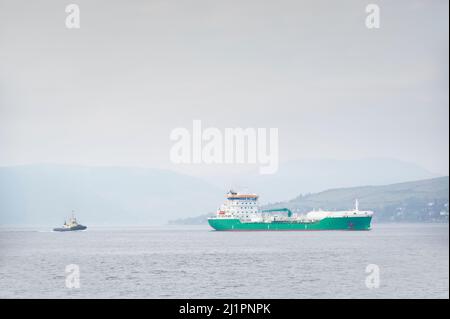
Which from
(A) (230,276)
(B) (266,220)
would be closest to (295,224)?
(B) (266,220)

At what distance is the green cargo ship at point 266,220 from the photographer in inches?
5955

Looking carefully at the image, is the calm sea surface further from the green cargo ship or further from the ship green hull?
the green cargo ship

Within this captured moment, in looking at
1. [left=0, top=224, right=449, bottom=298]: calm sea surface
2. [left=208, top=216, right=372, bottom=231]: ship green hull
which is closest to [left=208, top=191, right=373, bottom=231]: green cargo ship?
[left=208, top=216, right=372, bottom=231]: ship green hull

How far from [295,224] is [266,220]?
21.1 feet

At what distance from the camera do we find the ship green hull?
494ft

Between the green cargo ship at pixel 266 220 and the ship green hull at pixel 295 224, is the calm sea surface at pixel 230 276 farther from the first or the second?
the green cargo ship at pixel 266 220

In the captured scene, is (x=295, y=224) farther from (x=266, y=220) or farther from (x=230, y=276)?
(x=230, y=276)

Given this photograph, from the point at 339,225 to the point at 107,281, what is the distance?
108 meters

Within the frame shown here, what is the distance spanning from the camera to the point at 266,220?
505ft

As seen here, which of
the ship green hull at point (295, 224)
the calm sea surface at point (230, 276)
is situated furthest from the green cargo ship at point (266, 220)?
the calm sea surface at point (230, 276)

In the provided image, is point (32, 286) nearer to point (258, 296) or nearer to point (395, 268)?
point (258, 296)

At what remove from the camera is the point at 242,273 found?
2143 inches
